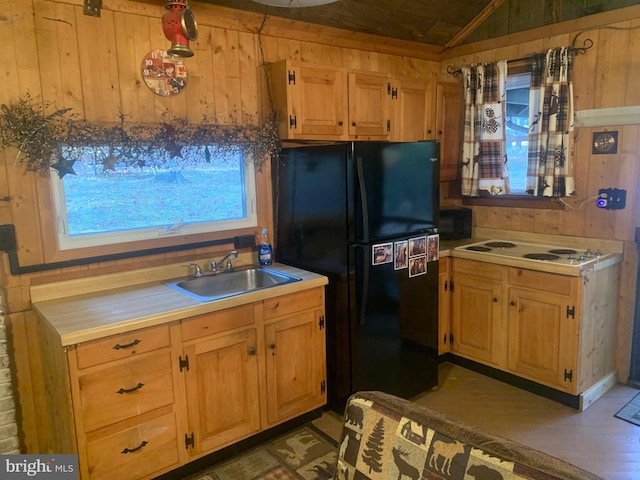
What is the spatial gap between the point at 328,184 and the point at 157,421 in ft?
5.08

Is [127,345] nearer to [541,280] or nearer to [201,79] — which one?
[201,79]

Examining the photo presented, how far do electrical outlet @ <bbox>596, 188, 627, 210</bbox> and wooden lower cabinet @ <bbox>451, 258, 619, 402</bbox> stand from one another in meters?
0.41

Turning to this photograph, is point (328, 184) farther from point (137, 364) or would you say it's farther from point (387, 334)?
point (137, 364)

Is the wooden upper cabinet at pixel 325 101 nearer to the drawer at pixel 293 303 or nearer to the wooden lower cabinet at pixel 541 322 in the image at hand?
the drawer at pixel 293 303

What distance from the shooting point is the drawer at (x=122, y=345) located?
1.99 metres

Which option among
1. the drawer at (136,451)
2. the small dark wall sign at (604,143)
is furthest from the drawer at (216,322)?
the small dark wall sign at (604,143)

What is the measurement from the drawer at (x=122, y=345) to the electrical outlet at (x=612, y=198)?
115 inches

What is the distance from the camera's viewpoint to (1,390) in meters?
2.23

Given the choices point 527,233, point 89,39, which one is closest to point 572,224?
point 527,233

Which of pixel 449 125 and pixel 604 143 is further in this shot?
pixel 449 125

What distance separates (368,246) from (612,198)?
178cm

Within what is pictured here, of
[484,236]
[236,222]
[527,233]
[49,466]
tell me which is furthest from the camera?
[484,236]

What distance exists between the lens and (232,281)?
3002mm

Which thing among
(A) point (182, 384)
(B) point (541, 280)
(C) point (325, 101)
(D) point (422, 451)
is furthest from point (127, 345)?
(B) point (541, 280)
